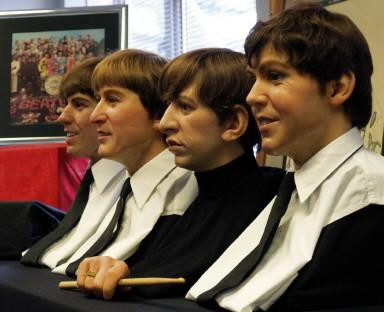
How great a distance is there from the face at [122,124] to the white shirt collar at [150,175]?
2.0 inches

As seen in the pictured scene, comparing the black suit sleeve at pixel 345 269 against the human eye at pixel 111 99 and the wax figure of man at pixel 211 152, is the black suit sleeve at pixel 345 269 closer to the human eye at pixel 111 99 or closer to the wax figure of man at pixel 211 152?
the wax figure of man at pixel 211 152

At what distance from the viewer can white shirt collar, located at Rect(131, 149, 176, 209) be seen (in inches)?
54.9

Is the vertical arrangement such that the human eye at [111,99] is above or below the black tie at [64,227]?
above

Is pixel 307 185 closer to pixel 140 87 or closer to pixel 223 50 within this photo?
pixel 223 50

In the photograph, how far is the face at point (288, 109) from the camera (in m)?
1.01

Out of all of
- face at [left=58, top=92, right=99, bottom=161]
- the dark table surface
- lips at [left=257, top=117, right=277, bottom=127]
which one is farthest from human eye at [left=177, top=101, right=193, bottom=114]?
face at [left=58, top=92, right=99, bottom=161]

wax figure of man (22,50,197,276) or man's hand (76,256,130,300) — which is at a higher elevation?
wax figure of man (22,50,197,276)

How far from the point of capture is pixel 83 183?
1.72 m

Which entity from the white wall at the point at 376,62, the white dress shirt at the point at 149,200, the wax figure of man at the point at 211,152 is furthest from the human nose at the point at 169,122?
the white wall at the point at 376,62

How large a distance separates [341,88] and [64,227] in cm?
85

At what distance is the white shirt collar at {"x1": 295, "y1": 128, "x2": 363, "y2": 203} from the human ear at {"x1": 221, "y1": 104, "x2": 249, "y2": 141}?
0.78 ft

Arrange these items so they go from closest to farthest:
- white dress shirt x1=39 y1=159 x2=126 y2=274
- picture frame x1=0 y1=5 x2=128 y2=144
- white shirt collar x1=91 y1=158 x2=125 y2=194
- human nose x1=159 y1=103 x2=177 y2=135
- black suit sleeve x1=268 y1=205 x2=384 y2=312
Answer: black suit sleeve x1=268 y1=205 x2=384 y2=312
human nose x1=159 y1=103 x2=177 y2=135
white dress shirt x1=39 y1=159 x2=126 y2=274
white shirt collar x1=91 y1=158 x2=125 y2=194
picture frame x1=0 y1=5 x2=128 y2=144

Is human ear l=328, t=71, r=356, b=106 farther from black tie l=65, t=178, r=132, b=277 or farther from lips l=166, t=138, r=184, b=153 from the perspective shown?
black tie l=65, t=178, r=132, b=277

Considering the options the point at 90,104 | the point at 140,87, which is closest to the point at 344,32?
the point at 140,87
